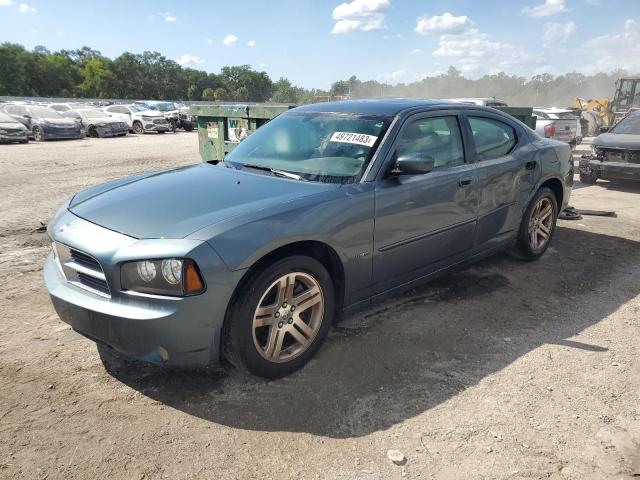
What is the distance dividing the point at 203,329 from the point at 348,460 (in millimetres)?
984

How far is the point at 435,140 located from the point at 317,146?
38.9 inches

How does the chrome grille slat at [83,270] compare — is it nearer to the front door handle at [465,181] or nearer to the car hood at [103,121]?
the front door handle at [465,181]

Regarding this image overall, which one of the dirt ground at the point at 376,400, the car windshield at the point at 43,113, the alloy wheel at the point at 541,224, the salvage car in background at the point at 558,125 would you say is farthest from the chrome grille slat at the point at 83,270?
the car windshield at the point at 43,113

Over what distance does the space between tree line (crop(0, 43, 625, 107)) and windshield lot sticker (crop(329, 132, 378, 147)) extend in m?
62.3

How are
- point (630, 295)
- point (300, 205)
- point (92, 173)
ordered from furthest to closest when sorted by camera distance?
1. point (92, 173)
2. point (630, 295)
3. point (300, 205)

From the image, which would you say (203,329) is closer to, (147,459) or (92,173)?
(147,459)

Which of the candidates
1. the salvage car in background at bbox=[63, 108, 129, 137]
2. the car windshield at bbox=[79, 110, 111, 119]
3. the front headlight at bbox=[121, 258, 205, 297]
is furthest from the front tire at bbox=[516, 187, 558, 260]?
the car windshield at bbox=[79, 110, 111, 119]

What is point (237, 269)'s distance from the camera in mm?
2580

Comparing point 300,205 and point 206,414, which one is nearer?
point 206,414

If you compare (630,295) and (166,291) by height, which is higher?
(166,291)

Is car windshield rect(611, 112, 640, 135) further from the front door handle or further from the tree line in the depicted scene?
the tree line

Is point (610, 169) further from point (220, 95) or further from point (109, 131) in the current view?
point (220, 95)

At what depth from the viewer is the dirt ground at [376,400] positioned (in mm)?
2344

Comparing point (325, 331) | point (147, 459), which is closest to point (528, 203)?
point (325, 331)
